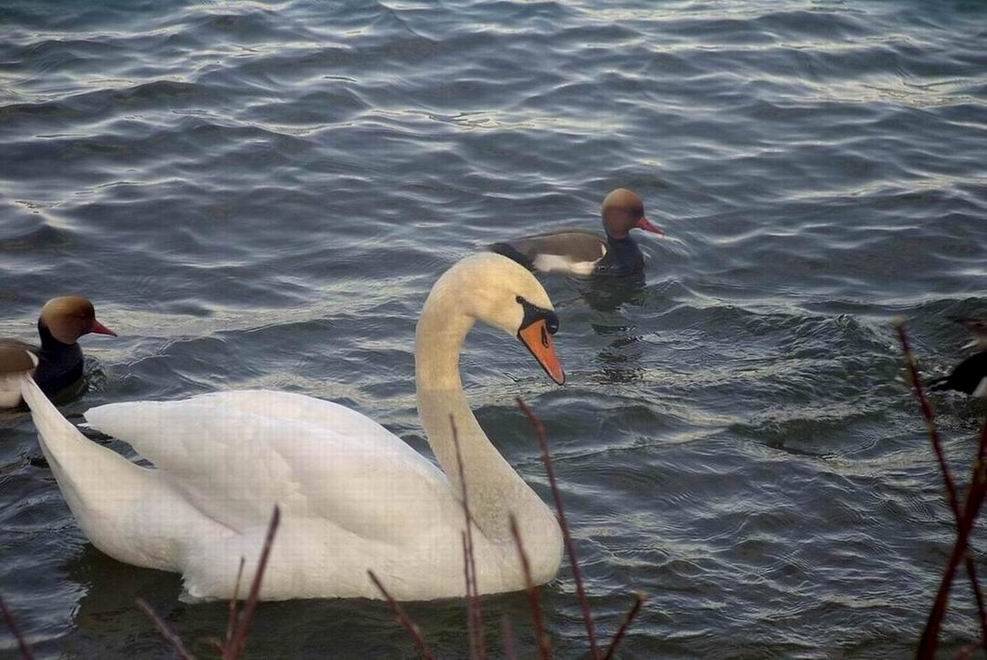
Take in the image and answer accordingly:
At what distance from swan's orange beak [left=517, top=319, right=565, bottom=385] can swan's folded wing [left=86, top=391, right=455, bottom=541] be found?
62 centimetres

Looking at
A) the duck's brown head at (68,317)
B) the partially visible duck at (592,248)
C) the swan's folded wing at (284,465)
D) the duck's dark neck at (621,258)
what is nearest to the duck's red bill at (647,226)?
the partially visible duck at (592,248)

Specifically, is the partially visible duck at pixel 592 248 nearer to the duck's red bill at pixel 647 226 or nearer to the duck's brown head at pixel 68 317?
the duck's red bill at pixel 647 226

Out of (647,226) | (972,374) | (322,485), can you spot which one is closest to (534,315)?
(322,485)

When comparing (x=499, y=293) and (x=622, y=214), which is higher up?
(x=499, y=293)

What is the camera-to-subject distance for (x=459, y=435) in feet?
17.3

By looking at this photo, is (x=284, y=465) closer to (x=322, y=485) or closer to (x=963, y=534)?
(x=322, y=485)

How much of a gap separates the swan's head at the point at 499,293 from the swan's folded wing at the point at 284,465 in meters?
0.60

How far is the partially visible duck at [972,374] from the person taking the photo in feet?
23.2

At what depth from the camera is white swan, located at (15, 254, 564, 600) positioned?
4.97 meters

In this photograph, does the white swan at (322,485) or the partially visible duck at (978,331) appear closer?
the white swan at (322,485)

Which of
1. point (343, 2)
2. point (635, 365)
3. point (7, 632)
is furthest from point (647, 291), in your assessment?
point (343, 2)

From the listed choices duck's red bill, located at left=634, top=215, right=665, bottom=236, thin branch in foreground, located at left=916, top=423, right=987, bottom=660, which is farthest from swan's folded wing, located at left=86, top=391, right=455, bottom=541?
duck's red bill, located at left=634, top=215, right=665, bottom=236

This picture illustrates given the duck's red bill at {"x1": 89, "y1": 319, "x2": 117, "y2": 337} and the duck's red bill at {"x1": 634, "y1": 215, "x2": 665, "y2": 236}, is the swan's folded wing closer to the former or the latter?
the duck's red bill at {"x1": 89, "y1": 319, "x2": 117, "y2": 337}

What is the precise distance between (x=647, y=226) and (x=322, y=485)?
4946mm
